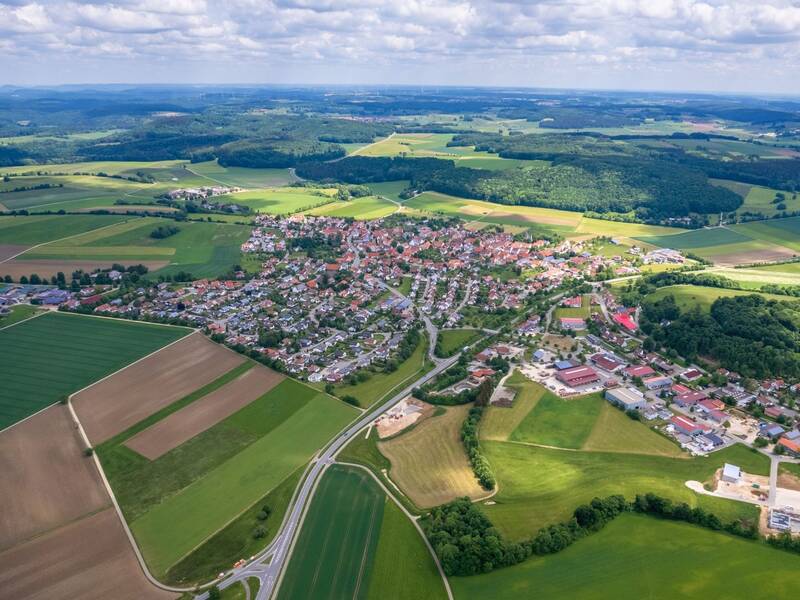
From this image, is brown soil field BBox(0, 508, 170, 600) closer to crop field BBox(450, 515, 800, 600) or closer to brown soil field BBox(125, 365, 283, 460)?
brown soil field BBox(125, 365, 283, 460)

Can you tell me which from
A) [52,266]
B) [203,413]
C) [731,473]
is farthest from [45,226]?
[731,473]

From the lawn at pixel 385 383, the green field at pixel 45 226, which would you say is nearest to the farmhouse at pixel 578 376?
the lawn at pixel 385 383

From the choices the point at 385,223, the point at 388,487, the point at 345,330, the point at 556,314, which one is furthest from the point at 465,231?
the point at 388,487

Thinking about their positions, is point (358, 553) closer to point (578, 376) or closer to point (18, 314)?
point (578, 376)

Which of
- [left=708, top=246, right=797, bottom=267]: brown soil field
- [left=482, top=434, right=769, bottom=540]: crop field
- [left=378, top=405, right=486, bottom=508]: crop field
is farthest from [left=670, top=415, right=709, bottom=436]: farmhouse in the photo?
[left=708, top=246, right=797, bottom=267]: brown soil field

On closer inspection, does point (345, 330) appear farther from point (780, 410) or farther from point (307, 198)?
point (307, 198)

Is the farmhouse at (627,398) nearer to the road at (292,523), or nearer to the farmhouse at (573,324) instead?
the farmhouse at (573,324)
